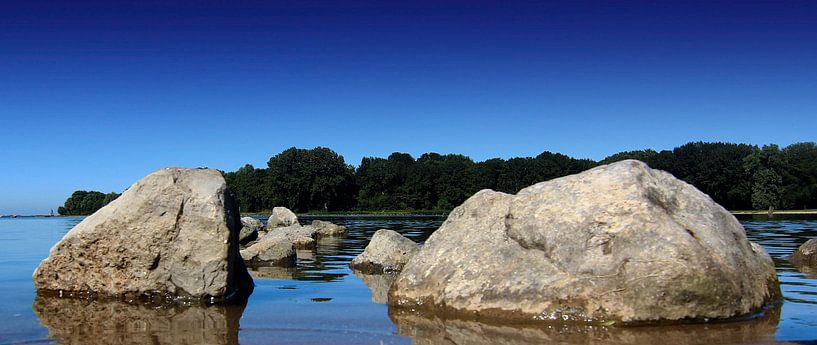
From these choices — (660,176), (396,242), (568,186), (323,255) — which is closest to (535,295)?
(568,186)

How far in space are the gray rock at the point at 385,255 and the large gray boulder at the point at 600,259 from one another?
4769mm

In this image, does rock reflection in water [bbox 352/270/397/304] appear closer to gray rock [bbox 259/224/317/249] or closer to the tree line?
gray rock [bbox 259/224/317/249]

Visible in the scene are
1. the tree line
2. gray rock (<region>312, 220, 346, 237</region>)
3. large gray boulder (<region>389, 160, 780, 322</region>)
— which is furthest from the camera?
the tree line

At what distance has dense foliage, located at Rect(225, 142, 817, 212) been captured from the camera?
94.6 meters

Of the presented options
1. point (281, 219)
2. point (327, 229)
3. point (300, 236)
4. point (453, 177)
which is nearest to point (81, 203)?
point (453, 177)

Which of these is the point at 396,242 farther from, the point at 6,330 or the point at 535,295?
the point at 6,330

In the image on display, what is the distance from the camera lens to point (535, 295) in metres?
8.05

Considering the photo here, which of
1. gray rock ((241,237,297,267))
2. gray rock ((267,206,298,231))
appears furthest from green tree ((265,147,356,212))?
gray rock ((241,237,297,267))

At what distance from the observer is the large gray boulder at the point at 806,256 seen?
47.2ft

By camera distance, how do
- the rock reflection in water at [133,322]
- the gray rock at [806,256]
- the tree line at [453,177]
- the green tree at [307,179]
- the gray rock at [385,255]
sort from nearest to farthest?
1. the rock reflection in water at [133,322]
2. the gray rock at [806,256]
3. the gray rock at [385,255]
4. the tree line at [453,177]
5. the green tree at [307,179]

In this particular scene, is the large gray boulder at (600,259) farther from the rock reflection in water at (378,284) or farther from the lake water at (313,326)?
the rock reflection in water at (378,284)

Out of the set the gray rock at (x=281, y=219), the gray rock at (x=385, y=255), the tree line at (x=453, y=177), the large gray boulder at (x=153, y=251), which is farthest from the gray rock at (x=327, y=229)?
the tree line at (x=453, y=177)

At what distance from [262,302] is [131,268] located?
2.07 metres

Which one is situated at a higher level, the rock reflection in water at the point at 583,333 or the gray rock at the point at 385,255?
the gray rock at the point at 385,255
